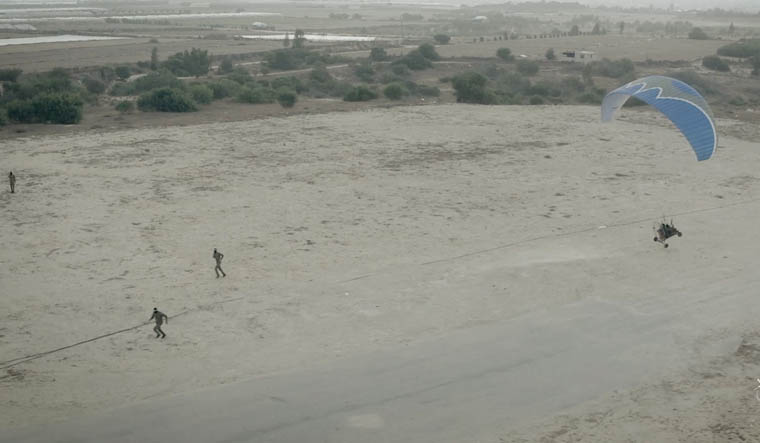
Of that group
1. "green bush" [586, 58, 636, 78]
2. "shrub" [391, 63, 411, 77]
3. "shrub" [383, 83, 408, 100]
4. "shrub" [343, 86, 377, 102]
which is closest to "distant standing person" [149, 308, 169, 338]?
"shrub" [343, 86, 377, 102]

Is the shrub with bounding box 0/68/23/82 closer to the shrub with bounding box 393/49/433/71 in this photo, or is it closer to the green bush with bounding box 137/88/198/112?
the green bush with bounding box 137/88/198/112

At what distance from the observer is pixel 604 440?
12648mm

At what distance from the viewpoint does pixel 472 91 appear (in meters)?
47.2

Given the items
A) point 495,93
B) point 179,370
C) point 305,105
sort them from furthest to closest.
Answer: point 495,93 < point 305,105 < point 179,370

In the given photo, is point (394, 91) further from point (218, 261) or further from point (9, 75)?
point (218, 261)

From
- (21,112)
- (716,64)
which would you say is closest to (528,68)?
(716,64)

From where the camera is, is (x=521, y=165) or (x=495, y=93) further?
(x=495, y=93)

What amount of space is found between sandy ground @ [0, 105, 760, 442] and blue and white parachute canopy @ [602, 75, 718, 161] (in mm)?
2916

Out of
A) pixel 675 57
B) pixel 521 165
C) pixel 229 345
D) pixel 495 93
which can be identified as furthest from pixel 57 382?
pixel 675 57

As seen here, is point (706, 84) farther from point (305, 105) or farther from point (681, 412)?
point (681, 412)

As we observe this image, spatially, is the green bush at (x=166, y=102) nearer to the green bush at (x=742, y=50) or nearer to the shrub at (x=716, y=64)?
the shrub at (x=716, y=64)

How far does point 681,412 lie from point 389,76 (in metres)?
47.7

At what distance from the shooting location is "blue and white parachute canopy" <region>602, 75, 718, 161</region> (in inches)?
856

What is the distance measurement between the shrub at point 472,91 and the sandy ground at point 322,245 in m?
9.98
